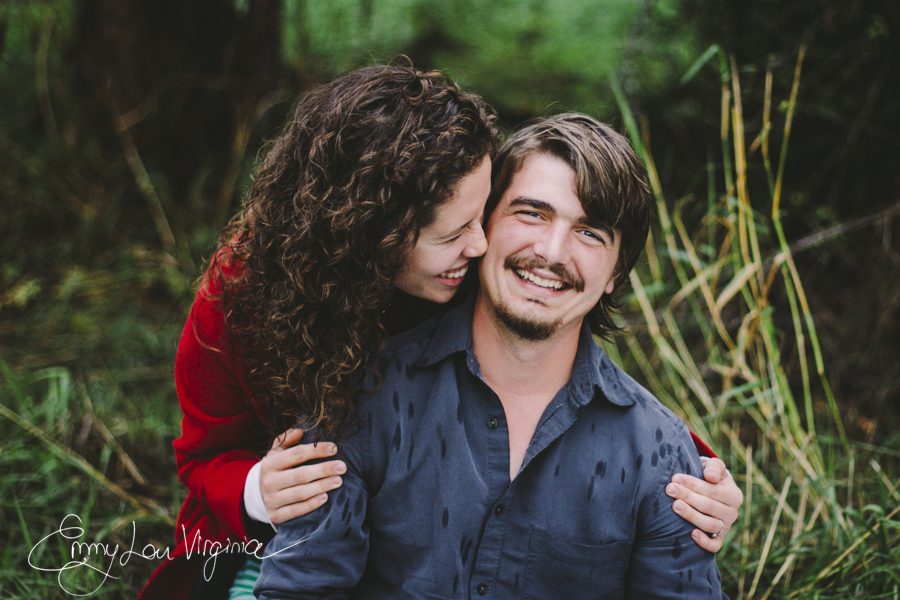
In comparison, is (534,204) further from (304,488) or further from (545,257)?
(304,488)

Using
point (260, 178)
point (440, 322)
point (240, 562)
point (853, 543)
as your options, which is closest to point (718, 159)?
point (853, 543)

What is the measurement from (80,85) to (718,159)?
445cm

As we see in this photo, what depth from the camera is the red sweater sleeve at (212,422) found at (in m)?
1.95

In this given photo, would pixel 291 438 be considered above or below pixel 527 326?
below

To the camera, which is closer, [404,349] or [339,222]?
[339,222]

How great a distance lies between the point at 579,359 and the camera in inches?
74.4

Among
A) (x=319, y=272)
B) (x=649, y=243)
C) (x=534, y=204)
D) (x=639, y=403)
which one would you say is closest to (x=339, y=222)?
(x=319, y=272)

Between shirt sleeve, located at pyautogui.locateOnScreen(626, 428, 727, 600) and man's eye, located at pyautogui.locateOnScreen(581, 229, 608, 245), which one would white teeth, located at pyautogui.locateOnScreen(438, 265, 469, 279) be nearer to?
man's eye, located at pyautogui.locateOnScreen(581, 229, 608, 245)

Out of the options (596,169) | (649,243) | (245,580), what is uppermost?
(596,169)

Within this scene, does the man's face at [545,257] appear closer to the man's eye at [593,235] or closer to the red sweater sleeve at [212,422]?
the man's eye at [593,235]

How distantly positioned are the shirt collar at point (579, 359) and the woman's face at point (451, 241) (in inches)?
3.5

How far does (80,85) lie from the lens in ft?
15.3

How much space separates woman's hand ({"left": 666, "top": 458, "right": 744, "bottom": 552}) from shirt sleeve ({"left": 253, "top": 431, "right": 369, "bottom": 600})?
0.84 m

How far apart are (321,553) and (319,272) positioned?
2.48 ft
